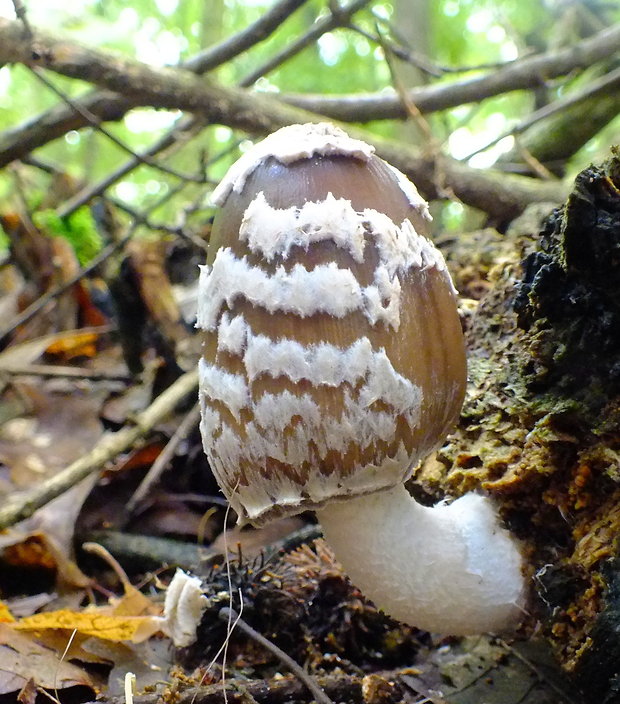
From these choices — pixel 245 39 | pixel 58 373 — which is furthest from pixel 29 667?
pixel 245 39

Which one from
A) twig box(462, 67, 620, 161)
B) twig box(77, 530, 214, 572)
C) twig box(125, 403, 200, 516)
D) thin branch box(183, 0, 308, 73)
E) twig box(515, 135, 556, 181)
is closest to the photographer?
twig box(77, 530, 214, 572)

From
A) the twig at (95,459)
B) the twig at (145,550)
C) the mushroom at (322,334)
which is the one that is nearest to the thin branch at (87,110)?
the twig at (95,459)

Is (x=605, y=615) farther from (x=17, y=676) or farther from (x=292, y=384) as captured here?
(x=17, y=676)

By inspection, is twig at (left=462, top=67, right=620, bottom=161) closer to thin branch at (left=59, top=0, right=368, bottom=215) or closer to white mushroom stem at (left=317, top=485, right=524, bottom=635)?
thin branch at (left=59, top=0, right=368, bottom=215)

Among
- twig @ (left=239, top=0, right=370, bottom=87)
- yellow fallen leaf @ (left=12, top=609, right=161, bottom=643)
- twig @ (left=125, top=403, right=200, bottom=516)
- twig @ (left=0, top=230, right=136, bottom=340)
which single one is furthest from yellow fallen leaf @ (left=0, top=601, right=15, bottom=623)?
twig @ (left=239, top=0, right=370, bottom=87)

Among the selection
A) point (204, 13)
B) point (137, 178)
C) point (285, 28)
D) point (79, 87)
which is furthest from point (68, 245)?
point (79, 87)

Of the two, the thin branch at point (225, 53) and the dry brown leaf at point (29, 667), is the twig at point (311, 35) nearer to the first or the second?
the thin branch at point (225, 53)
